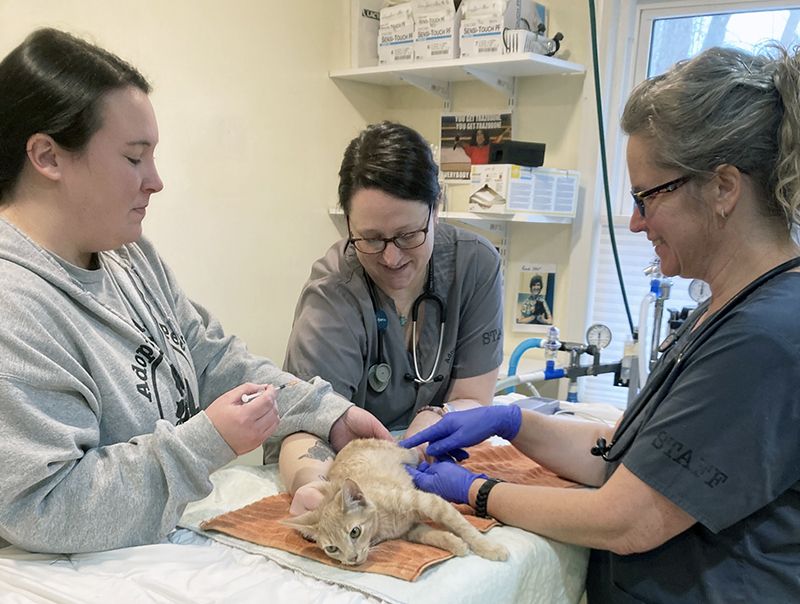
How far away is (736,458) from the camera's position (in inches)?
40.2

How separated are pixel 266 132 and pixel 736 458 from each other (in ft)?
8.18

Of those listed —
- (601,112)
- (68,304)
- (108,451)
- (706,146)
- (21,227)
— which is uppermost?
(601,112)

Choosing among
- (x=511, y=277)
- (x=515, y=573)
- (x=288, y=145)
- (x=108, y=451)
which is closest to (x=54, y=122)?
(x=108, y=451)

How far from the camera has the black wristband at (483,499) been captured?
1.28m

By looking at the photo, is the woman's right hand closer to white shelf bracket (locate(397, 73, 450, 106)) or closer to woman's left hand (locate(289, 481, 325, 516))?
woman's left hand (locate(289, 481, 325, 516))

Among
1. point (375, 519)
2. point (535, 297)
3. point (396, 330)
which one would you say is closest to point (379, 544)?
point (375, 519)

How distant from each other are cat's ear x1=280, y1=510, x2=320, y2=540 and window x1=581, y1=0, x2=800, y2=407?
1893mm

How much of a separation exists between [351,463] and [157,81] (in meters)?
1.87

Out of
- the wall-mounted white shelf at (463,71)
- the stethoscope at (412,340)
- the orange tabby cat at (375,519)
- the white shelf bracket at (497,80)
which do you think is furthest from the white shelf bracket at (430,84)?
the orange tabby cat at (375,519)

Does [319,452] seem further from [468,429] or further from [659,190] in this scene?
[659,190]

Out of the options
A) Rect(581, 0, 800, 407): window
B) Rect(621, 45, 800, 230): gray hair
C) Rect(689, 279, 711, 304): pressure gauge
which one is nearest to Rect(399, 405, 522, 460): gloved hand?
Rect(621, 45, 800, 230): gray hair

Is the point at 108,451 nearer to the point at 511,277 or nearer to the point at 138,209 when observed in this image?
the point at 138,209

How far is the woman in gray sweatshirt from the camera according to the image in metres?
0.96

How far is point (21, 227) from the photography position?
3.60 feet
